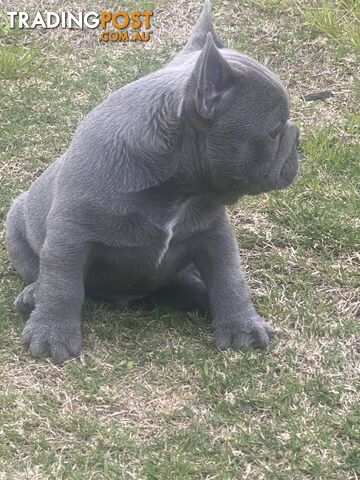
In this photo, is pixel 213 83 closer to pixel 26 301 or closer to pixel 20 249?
pixel 26 301

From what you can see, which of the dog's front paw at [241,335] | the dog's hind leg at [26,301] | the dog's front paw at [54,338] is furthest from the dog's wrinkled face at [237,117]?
the dog's hind leg at [26,301]

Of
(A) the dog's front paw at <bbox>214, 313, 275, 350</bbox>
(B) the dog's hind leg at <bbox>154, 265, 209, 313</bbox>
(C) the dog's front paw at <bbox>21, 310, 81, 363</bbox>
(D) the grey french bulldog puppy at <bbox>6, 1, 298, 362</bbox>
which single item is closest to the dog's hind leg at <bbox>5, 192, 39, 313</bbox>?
(D) the grey french bulldog puppy at <bbox>6, 1, 298, 362</bbox>

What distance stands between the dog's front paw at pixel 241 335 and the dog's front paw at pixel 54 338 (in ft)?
2.39

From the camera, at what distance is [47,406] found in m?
4.03

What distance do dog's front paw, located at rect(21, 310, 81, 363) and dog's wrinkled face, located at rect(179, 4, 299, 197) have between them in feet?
3.38

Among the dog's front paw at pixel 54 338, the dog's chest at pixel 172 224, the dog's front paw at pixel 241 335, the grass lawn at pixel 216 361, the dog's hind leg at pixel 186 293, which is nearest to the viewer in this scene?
the grass lawn at pixel 216 361

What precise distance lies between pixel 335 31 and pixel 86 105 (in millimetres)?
2170

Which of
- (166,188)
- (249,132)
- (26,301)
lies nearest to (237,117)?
(249,132)

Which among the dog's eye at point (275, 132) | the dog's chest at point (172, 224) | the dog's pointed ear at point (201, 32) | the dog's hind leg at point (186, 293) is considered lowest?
the dog's hind leg at point (186, 293)

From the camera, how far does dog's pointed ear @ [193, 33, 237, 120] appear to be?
11.9 ft

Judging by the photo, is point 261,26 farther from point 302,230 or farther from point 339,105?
point 302,230

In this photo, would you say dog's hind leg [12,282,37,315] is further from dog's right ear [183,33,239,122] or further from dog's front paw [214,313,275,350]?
dog's right ear [183,33,239,122]

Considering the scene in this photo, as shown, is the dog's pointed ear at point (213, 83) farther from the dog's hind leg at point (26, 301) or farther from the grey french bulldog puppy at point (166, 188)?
the dog's hind leg at point (26, 301)

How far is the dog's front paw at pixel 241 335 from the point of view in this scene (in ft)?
14.5
